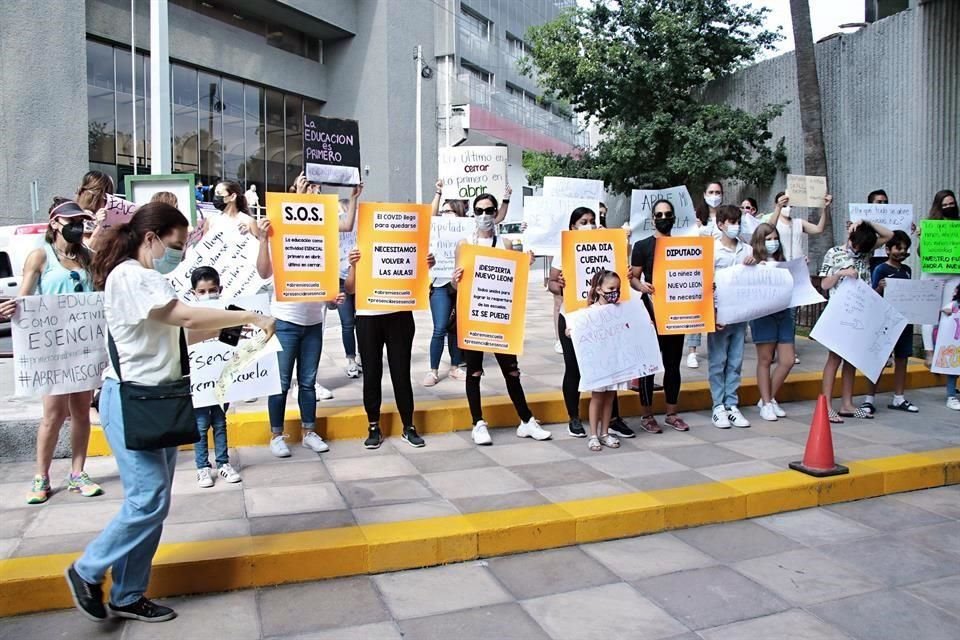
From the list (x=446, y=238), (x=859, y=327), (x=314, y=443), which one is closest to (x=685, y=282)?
(x=859, y=327)

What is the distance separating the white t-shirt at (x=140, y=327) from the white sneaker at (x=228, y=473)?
210cm

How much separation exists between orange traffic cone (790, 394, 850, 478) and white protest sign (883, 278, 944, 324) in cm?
306

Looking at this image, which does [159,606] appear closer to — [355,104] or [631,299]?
[631,299]

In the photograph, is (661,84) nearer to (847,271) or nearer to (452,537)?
(847,271)

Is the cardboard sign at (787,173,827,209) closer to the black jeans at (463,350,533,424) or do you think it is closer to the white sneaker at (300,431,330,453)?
the black jeans at (463,350,533,424)

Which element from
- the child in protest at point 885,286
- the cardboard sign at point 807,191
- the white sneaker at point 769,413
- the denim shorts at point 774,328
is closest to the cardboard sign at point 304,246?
the denim shorts at point 774,328

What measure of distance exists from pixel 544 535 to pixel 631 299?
2655mm

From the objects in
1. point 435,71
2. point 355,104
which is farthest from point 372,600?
point 435,71

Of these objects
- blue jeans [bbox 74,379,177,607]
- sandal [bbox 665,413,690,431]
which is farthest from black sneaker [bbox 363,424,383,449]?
blue jeans [bbox 74,379,177,607]

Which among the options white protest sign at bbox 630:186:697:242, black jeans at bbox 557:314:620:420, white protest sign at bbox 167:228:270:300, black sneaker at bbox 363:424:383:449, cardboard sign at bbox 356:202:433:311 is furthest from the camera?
white protest sign at bbox 630:186:697:242

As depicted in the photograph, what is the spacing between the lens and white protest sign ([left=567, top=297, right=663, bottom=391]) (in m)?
6.46

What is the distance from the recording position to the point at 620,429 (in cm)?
713

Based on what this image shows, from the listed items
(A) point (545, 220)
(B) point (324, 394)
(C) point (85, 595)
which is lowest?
(C) point (85, 595)

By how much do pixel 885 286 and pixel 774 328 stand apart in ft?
5.52
